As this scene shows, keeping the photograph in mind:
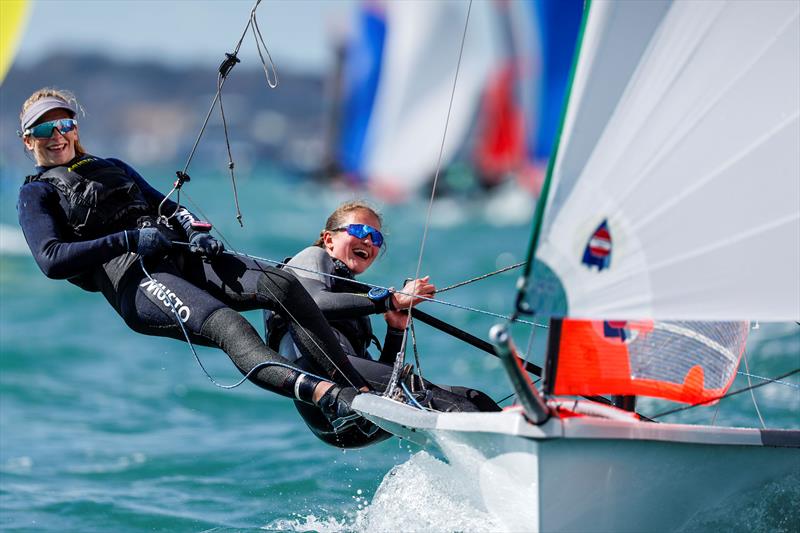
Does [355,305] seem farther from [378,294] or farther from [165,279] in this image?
[165,279]

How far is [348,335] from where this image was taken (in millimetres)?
3873

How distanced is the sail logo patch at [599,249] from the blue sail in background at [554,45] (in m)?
23.0

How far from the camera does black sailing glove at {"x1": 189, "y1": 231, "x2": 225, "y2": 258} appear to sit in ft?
11.5

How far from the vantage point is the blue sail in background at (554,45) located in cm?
2588

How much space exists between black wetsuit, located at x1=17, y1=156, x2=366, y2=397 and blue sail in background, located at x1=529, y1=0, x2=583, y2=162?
22290mm

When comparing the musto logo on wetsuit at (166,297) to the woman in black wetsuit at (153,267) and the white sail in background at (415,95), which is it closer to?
the woman in black wetsuit at (153,267)

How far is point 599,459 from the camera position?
2836 millimetres

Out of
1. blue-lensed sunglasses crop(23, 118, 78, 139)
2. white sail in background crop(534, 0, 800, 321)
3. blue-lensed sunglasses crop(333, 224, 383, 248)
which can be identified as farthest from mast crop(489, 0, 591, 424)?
blue-lensed sunglasses crop(23, 118, 78, 139)

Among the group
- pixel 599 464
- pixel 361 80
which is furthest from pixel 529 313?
pixel 361 80

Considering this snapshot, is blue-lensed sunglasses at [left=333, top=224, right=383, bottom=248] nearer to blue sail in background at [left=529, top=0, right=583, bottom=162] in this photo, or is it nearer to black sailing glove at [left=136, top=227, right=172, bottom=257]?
black sailing glove at [left=136, top=227, right=172, bottom=257]

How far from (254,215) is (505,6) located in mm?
9784

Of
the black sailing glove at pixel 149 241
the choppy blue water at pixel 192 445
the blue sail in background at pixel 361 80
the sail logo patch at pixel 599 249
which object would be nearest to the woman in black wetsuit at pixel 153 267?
the black sailing glove at pixel 149 241

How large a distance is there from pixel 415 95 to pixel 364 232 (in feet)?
87.4

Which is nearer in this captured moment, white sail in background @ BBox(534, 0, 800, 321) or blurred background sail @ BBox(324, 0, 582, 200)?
white sail in background @ BBox(534, 0, 800, 321)
